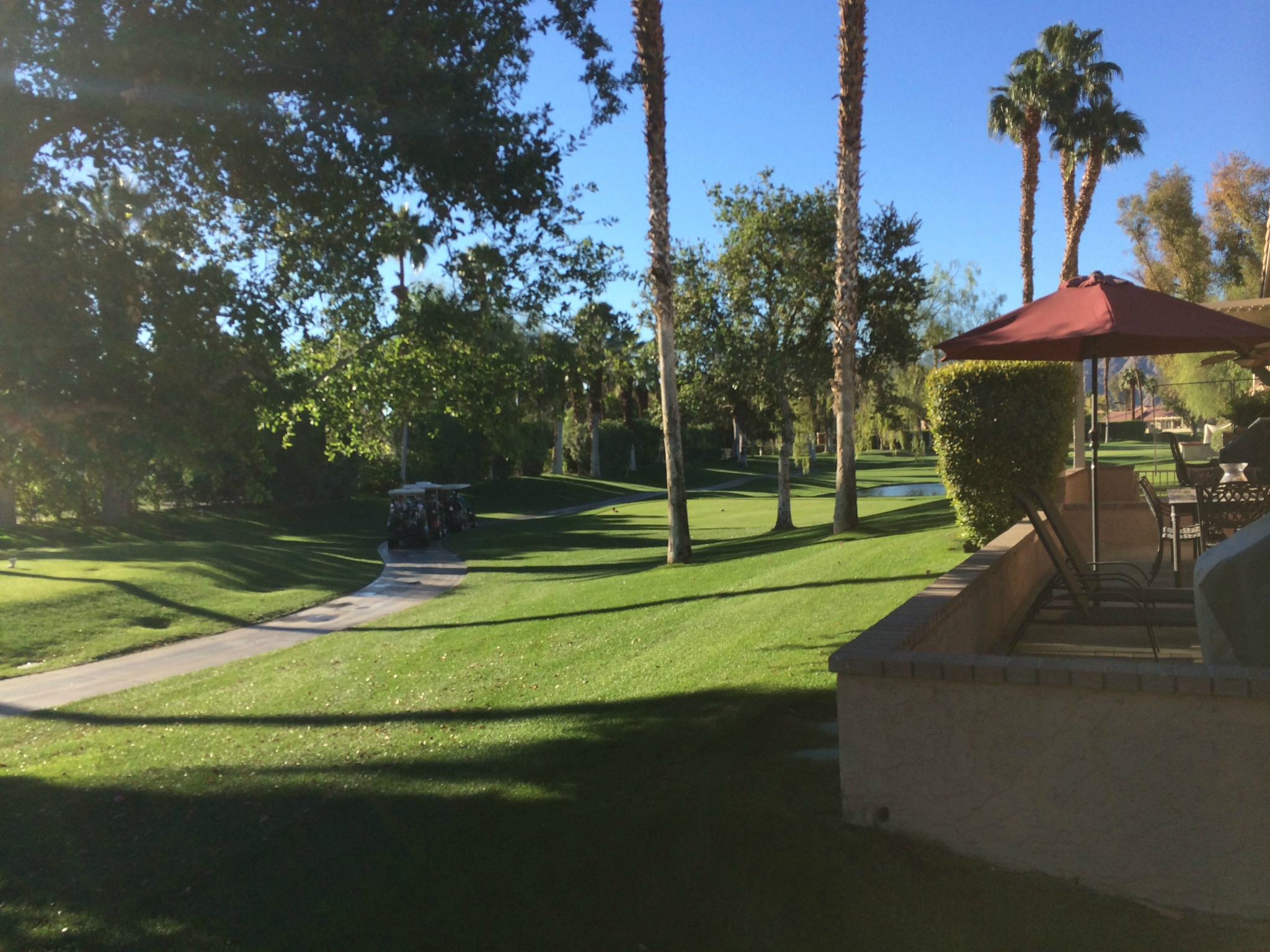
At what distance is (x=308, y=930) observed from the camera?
4.67 meters

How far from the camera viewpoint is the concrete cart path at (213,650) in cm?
1331

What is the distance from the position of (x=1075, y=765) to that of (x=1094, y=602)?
3013mm

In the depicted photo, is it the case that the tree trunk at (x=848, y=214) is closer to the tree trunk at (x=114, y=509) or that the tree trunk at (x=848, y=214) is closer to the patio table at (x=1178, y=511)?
the patio table at (x=1178, y=511)

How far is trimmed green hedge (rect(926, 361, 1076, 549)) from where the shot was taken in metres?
12.7

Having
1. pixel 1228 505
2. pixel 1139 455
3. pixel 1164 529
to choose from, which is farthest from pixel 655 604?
pixel 1139 455

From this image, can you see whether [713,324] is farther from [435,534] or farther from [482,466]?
[482,466]

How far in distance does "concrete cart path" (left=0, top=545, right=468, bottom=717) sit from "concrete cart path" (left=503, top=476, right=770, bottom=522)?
20.8 m

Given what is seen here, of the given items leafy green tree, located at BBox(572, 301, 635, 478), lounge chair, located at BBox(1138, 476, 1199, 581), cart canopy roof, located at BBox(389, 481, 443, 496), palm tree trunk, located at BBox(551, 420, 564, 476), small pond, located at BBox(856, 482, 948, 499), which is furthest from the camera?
palm tree trunk, located at BBox(551, 420, 564, 476)

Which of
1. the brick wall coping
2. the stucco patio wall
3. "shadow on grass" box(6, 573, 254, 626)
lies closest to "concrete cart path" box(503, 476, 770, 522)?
"shadow on grass" box(6, 573, 254, 626)

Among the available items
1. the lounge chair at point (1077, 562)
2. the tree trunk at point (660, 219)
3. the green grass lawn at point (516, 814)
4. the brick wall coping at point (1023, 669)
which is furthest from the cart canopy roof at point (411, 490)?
the brick wall coping at point (1023, 669)

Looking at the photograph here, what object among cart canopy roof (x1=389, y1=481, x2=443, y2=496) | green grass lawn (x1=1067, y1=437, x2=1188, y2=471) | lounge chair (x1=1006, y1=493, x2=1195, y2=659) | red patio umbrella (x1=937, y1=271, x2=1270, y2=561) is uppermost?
red patio umbrella (x1=937, y1=271, x2=1270, y2=561)

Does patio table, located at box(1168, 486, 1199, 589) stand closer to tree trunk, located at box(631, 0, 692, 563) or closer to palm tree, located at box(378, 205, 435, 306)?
palm tree, located at box(378, 205, 435, 306)

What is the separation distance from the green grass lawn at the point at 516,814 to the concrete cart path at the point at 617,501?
32.0 m

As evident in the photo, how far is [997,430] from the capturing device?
12.9 meters
